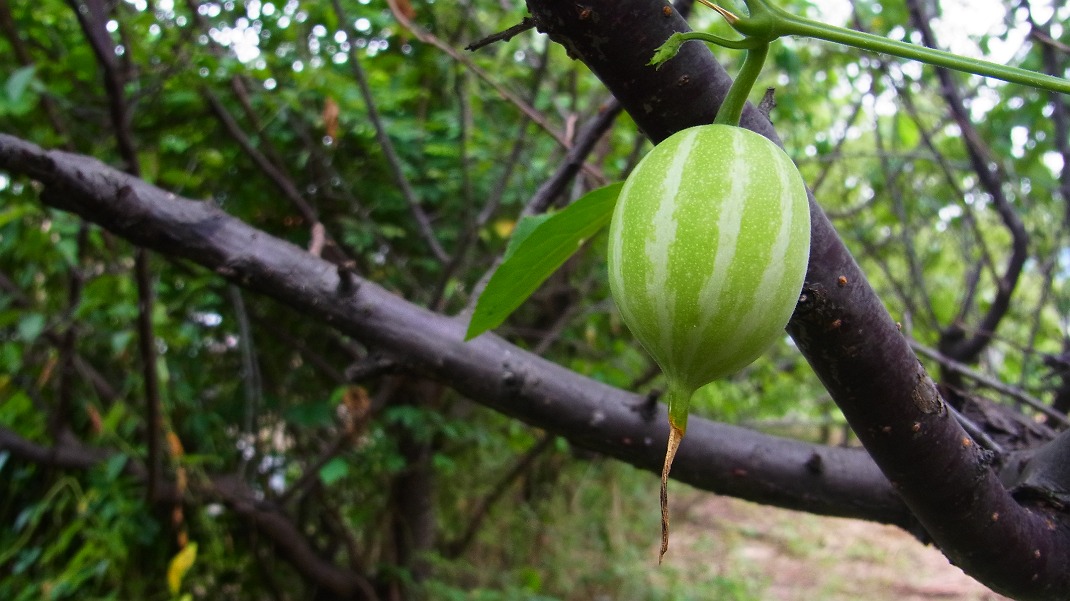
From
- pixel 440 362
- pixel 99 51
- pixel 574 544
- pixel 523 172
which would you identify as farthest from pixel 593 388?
pixel 574 544

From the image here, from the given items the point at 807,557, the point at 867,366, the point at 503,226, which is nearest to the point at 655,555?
the point at 807,557

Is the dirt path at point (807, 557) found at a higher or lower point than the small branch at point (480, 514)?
lower

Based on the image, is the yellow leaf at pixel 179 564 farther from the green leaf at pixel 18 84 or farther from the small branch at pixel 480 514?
the green leaf at pixel 18 84

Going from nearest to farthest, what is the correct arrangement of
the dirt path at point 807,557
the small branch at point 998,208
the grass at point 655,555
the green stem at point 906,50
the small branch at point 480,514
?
1. the green stem at point 906,50
2. the small branch at point 998,208
3. the small branch at point 480,514
4. the grass at point 655,555
5. the dirt path at point 807,557

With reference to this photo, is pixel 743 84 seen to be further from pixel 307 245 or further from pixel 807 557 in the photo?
pixel 807 557

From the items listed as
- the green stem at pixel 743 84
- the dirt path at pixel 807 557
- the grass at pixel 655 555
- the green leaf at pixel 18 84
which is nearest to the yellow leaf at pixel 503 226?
the grass at pixel 655 555

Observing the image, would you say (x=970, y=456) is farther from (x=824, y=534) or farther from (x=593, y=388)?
(x=824, y=534)
